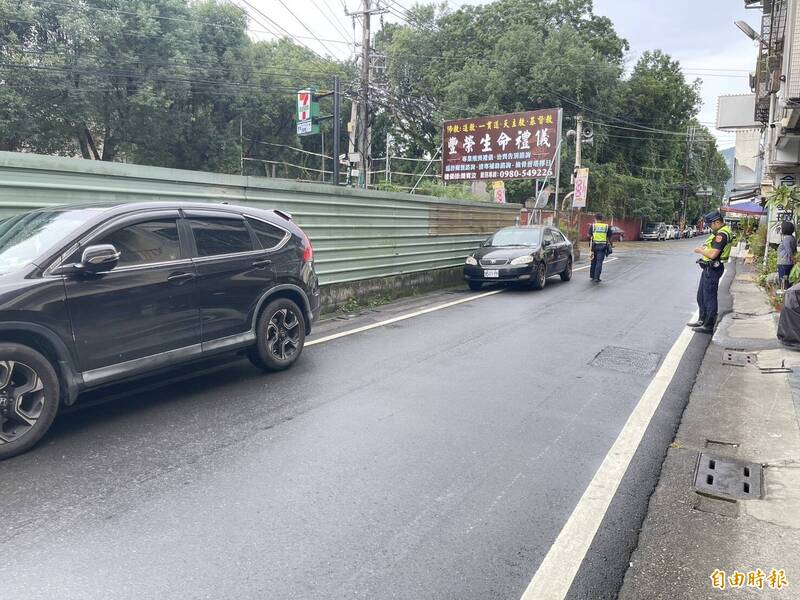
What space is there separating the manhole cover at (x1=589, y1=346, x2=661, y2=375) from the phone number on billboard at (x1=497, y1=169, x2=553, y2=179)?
12465 mm

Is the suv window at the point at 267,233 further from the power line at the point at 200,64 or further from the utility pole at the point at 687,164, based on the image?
the utility pole at the point at 687,164

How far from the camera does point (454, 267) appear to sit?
14.4 metres

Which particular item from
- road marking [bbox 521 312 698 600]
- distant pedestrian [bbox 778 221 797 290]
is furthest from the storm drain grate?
distant pedestrian [bbox 778 221 797 290]

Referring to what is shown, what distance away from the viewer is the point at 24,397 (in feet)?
12.9

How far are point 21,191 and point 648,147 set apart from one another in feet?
154

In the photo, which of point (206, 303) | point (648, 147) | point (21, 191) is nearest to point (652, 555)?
point (206, 303)

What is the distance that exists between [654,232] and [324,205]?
4883cm

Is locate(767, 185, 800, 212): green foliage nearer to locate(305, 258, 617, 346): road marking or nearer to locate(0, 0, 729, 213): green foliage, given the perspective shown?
locate(305, 258, 617, 346): road marking

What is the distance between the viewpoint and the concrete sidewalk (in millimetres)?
2752

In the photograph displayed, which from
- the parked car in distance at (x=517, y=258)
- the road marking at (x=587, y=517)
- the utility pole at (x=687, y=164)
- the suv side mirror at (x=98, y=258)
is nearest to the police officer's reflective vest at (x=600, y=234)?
the parked car in distance at (x=517, y=258)

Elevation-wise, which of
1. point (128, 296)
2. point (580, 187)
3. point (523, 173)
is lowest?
point (128, 296)

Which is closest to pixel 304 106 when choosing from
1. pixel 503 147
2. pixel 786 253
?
pixel 503 147

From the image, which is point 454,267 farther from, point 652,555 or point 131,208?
point 652,555

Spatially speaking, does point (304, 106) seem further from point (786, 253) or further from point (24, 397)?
point (24, 397)
